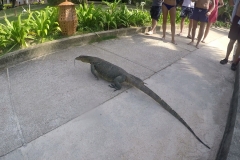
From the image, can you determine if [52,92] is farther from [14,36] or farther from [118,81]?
[14,36]

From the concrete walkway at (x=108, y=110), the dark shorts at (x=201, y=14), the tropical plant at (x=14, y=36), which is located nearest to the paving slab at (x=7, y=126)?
the concrete walkway at (x=108, y=110)

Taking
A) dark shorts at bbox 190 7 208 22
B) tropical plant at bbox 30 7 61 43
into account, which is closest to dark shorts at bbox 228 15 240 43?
dark shorts at bbox 190 7 208 22

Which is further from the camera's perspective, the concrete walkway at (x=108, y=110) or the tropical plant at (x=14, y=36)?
the tropical plant at (x=14, y=36)

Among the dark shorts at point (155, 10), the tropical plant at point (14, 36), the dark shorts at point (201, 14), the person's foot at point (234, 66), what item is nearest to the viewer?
the tropical plant at point (14, 36)

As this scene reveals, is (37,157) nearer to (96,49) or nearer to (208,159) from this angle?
(208,159)

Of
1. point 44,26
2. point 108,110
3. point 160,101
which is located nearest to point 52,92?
point 108,110

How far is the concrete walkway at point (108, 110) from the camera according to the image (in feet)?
9.14

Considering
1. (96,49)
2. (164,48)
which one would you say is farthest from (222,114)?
(96,49)

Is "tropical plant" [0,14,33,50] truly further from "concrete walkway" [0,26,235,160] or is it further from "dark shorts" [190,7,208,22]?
"dark shorts" [190,7,208,22]

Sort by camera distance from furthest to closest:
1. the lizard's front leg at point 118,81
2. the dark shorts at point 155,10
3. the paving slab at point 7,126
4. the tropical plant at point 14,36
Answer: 1. the dark shorts at point 155,10
2. the tropical plant at point 14,36
3. the lizard's front leg at point 118,81
4. the paving slab at point 7,126

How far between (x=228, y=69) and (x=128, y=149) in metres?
3.81

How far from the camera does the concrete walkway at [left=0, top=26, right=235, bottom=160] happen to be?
9.14ft

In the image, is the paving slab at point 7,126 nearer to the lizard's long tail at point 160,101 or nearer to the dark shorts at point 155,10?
Answer: the lizard's long tail at point 160,101

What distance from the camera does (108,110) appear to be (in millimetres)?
3484
